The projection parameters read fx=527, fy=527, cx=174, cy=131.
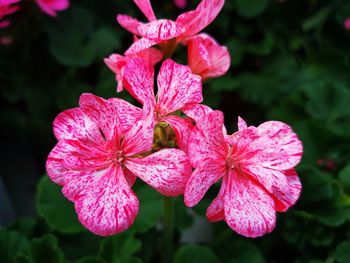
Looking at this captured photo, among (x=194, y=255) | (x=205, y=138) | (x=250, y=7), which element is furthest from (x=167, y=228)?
(x=250, y=7)

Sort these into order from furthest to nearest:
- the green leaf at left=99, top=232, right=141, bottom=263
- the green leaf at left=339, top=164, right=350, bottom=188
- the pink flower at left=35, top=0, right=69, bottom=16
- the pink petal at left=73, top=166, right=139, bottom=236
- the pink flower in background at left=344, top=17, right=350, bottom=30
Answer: the pink flower in background at left=344, top=17, right=350, bottom=30 < the pink flower at left=35, top=0, right=69, bottom=16 < the green leaf at left=339, top=164, right=350, bottom=188 < the green leaf at left=99, top=232, right=141, bottom=263 < the pink petal at left=73, top=166, right=139, bottom=236

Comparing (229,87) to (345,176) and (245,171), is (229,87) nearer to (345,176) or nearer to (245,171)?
(345,176)

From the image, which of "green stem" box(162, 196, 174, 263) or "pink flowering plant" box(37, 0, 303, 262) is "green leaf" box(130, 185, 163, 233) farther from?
"pink flowering plant" box(37, 0, 303, 262)

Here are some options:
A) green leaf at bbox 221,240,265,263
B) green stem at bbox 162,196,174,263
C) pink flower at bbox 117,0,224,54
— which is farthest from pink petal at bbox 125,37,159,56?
green leaf at bbox 221,240,265,263

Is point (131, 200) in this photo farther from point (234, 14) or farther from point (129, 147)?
point (234, 14)

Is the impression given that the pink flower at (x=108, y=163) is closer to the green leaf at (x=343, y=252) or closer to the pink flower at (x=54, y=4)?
the green leaf at (x=343, y=252)

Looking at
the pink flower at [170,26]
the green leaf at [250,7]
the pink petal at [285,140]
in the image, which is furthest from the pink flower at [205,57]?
the green leaf at [250,7]

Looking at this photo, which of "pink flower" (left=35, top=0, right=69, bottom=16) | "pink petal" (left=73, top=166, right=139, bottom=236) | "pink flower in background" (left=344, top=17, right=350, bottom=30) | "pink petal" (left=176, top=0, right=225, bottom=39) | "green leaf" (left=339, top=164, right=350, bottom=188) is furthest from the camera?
"pink flower in background" (left=344, top=17, right=350, bottom=30)

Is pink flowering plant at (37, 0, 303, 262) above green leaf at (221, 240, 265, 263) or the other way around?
above

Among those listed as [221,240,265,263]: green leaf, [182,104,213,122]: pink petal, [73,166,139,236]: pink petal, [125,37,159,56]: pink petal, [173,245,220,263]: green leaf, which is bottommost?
[221,240,265,263]: green leaf
